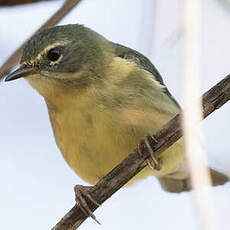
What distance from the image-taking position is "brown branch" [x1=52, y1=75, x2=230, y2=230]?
1.91m

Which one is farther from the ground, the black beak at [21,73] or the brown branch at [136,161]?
the black beak at [21,73]

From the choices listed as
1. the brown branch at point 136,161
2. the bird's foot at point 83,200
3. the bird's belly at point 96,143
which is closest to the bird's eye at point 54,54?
the bird's belly at point 96,143

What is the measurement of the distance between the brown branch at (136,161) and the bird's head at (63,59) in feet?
2.48

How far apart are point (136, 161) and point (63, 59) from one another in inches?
39.5

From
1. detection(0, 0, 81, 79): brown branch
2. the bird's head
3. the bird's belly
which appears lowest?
the bird's belly

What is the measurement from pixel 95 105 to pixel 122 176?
24.1 inches

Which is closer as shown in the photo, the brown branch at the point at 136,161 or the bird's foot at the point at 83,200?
the brown branch at the point at 136,161

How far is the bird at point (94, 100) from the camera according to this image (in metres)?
2.59

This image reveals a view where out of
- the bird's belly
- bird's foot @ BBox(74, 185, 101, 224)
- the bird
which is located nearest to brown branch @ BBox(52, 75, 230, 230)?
bird's foot @ BBox(74, 185, 101, 224)

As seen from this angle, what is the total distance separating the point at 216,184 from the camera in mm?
3432

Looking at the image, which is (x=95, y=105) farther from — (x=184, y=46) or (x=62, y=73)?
(x=184, y=46)

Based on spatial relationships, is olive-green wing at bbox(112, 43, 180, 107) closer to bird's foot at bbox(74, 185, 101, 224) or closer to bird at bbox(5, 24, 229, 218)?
bird at bbox(5, 24, 229, 218)

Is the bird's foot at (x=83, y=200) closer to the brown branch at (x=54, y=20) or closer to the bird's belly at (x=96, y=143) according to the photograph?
the bird's belly at (x=96, y=143)

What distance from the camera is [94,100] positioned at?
262 centimetres
